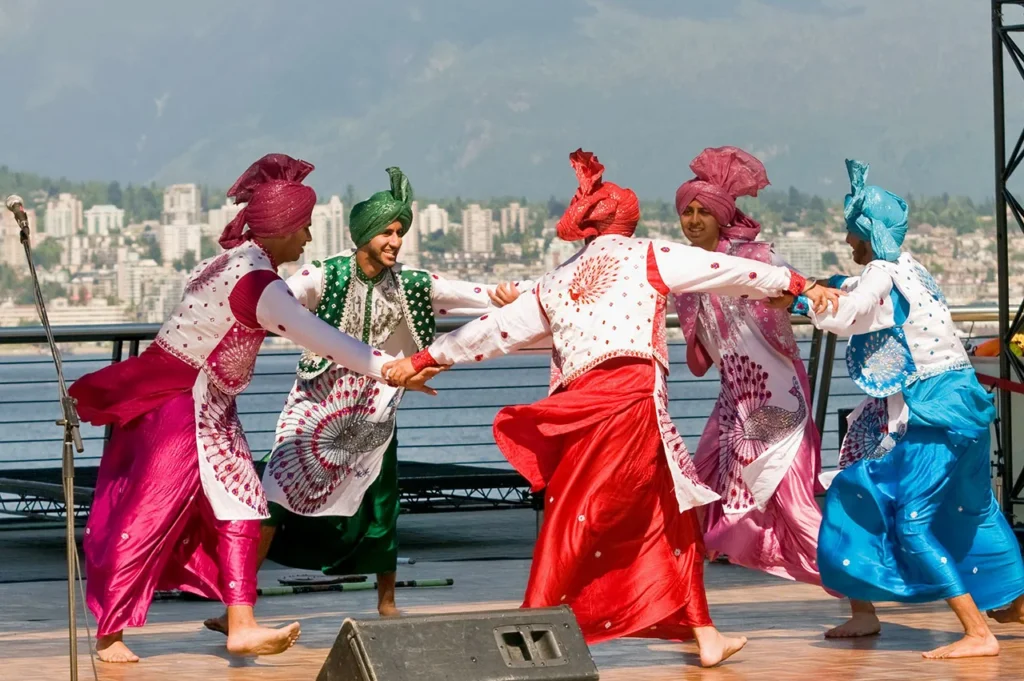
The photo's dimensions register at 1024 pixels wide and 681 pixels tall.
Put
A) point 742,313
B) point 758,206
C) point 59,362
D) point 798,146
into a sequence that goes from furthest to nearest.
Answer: point 798,146 < point 758,206 < point 742,313 < point 59,362

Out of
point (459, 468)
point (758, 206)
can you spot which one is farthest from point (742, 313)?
point (758, 206)

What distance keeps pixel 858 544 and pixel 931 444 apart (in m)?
0.34

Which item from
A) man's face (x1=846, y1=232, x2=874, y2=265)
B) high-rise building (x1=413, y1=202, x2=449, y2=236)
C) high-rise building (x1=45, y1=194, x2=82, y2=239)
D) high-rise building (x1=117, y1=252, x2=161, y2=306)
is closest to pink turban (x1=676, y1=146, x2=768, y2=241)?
man's face (x1=846, y1=232, x2=874, y2=265)

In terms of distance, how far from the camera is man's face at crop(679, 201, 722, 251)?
18.1 ft

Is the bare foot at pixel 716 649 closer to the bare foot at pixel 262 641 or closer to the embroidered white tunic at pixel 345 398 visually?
the bare foot at pixel 262 641

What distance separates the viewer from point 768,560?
559 cm

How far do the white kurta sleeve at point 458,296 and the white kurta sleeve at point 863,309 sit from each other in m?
1.03

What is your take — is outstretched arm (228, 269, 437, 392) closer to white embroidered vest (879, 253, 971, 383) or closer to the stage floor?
the stage floor

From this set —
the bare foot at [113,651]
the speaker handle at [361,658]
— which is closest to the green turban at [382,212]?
the bare foot at [113,651]

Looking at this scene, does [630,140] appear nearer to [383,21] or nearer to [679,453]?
[383,21]

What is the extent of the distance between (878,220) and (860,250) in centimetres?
14

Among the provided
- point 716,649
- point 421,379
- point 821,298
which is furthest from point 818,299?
point 421,379

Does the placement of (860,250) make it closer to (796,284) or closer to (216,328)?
(796,284)

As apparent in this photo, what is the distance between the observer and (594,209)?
4977 millimetres
